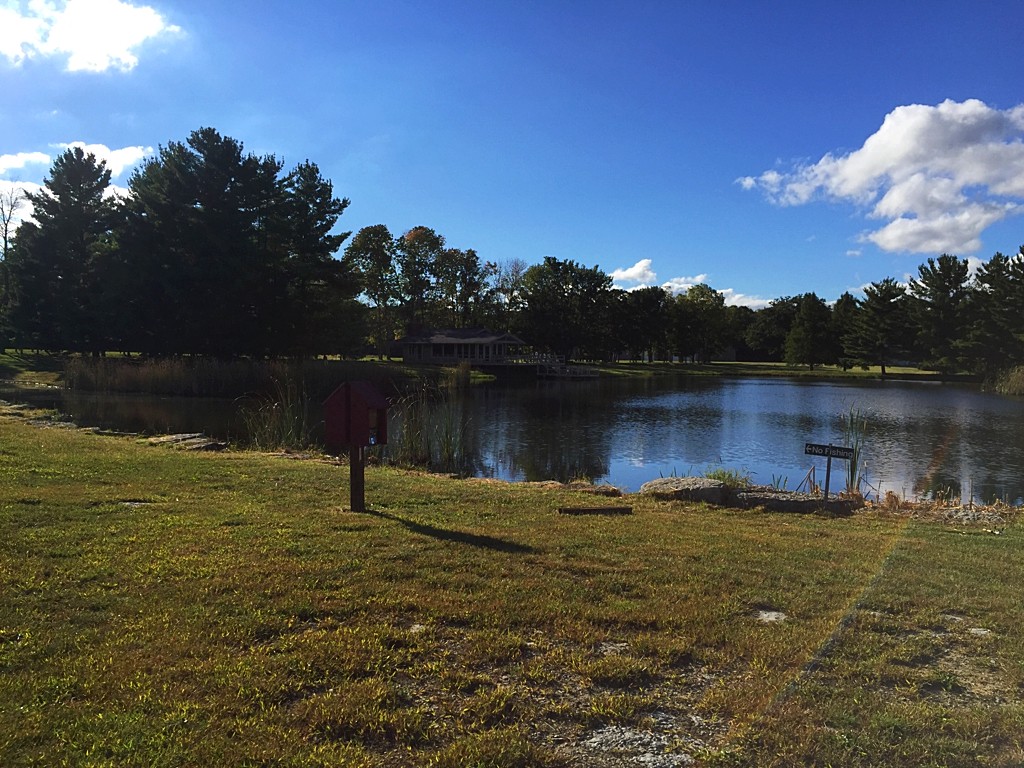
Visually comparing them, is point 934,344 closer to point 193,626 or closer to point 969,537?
point 969,537

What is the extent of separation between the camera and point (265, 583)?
173 inches

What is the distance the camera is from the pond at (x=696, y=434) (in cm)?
1614

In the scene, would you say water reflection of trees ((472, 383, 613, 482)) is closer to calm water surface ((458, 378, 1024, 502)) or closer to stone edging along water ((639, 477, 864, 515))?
calm water surface ((458, 378, 1024, 502))

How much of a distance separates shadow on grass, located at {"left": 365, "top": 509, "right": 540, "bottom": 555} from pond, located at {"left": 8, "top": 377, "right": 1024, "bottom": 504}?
8.40m

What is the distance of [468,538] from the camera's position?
5988 millimetres

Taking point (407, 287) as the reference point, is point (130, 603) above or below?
below

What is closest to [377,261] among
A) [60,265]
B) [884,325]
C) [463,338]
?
[463,338]

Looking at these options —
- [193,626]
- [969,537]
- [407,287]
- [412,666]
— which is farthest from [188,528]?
[407,287]

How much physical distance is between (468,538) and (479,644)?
2359 millimetres

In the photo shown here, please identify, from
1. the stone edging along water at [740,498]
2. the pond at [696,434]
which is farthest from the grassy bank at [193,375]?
the stone edging along water at [740,498]

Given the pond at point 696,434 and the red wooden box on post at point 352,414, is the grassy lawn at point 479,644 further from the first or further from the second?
the pond at point 696,434

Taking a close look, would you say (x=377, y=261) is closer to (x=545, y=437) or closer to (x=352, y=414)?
(x=545, y=437)

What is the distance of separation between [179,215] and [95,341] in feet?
37.0

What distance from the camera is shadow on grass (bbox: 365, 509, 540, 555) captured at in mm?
5645
